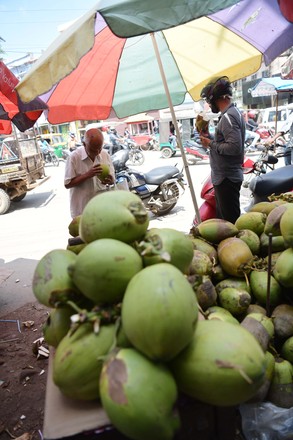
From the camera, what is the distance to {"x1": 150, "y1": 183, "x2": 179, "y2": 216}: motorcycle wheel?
23.0ft

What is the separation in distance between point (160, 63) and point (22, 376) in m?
3.01

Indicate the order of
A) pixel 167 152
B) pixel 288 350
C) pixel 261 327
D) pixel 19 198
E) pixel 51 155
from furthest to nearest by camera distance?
1. pixel 51 155
2. pixel 167 152
3. pixel 19 198
4. pixel 288 350
5. pixel 261 327

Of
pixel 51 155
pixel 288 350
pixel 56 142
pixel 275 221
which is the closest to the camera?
pixel 288 350

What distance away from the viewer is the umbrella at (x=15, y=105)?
142 inches

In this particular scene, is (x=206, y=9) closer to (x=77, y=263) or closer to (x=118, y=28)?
(x=118, y=28)

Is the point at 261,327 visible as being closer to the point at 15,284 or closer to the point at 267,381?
the point at 267,381

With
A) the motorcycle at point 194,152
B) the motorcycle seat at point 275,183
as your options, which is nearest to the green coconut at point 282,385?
the motorcycle seat at point 275,183

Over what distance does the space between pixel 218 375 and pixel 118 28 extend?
200 centimetres

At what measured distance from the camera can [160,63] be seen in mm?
3178

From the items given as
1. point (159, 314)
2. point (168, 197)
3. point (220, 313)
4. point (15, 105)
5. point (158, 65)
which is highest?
point (158, 65)

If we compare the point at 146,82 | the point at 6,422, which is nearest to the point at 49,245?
the point at 146,82

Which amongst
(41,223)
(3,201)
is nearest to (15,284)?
(41,223)

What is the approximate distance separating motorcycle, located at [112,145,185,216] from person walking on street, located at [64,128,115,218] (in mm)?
3035

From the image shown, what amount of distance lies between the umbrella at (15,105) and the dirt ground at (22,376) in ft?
7.28
